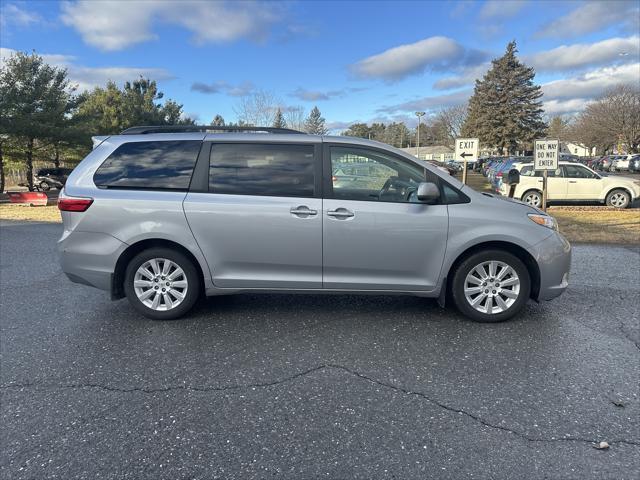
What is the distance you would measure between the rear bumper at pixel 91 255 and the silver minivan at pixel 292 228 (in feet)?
0.04

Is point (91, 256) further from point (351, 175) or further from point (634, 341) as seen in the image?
point (634, 341)

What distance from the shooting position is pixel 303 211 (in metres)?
4.16

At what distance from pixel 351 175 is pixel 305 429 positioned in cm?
259

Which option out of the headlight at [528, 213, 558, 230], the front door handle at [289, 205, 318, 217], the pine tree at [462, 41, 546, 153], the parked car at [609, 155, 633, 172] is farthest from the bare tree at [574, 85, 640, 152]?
the front door handle at [289, 205, 318, 217]

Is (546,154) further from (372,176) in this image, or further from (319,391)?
(319,391)

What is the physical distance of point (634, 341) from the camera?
396 centimetres

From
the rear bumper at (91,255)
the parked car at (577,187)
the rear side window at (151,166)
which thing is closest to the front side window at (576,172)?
the parked car at (577,187)

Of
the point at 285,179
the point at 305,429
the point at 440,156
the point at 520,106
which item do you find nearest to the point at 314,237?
the point at 285,179

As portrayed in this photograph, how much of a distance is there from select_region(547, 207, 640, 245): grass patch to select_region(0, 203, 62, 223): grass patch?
13.9m

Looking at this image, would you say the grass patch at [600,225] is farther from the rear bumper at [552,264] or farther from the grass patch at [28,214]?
the grass patch at [28,214]

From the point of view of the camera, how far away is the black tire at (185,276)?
431 centimetres

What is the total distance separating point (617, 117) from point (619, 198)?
45817mm

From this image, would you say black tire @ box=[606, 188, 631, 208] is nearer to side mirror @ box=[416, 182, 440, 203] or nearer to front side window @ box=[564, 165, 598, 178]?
front side window @ box=[564, 165, 598, 178]

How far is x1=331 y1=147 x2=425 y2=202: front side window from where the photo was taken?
4.23 meters
